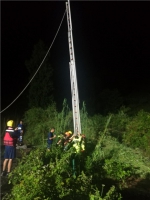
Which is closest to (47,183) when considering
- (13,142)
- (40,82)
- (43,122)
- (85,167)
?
(13,142)

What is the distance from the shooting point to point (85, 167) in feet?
26.6

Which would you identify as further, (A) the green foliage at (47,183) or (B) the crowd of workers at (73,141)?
(B) the crowd of workers at (73,141)

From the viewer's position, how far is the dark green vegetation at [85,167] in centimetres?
561

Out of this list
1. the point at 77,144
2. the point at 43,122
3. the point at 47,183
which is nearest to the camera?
the point at 47,183

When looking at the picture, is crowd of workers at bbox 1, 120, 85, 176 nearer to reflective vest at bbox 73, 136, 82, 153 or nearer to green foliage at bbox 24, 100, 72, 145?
reflective vest at bbox 73, 136, 82, 153

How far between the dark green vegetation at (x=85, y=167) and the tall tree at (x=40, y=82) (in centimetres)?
99

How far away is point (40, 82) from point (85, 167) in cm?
898

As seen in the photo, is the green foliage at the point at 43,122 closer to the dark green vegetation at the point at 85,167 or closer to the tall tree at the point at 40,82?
the dark green vegetation at the point at 85,167

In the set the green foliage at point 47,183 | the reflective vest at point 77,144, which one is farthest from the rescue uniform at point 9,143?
the reflective vest at point 77,144

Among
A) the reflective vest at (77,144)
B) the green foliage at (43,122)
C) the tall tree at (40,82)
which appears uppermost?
the tall tree at (40,82)

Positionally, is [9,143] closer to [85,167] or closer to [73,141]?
[73,141]

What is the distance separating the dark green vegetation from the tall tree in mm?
987

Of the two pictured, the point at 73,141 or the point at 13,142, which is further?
the point at 73,141

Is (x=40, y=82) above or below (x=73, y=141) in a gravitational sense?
above
